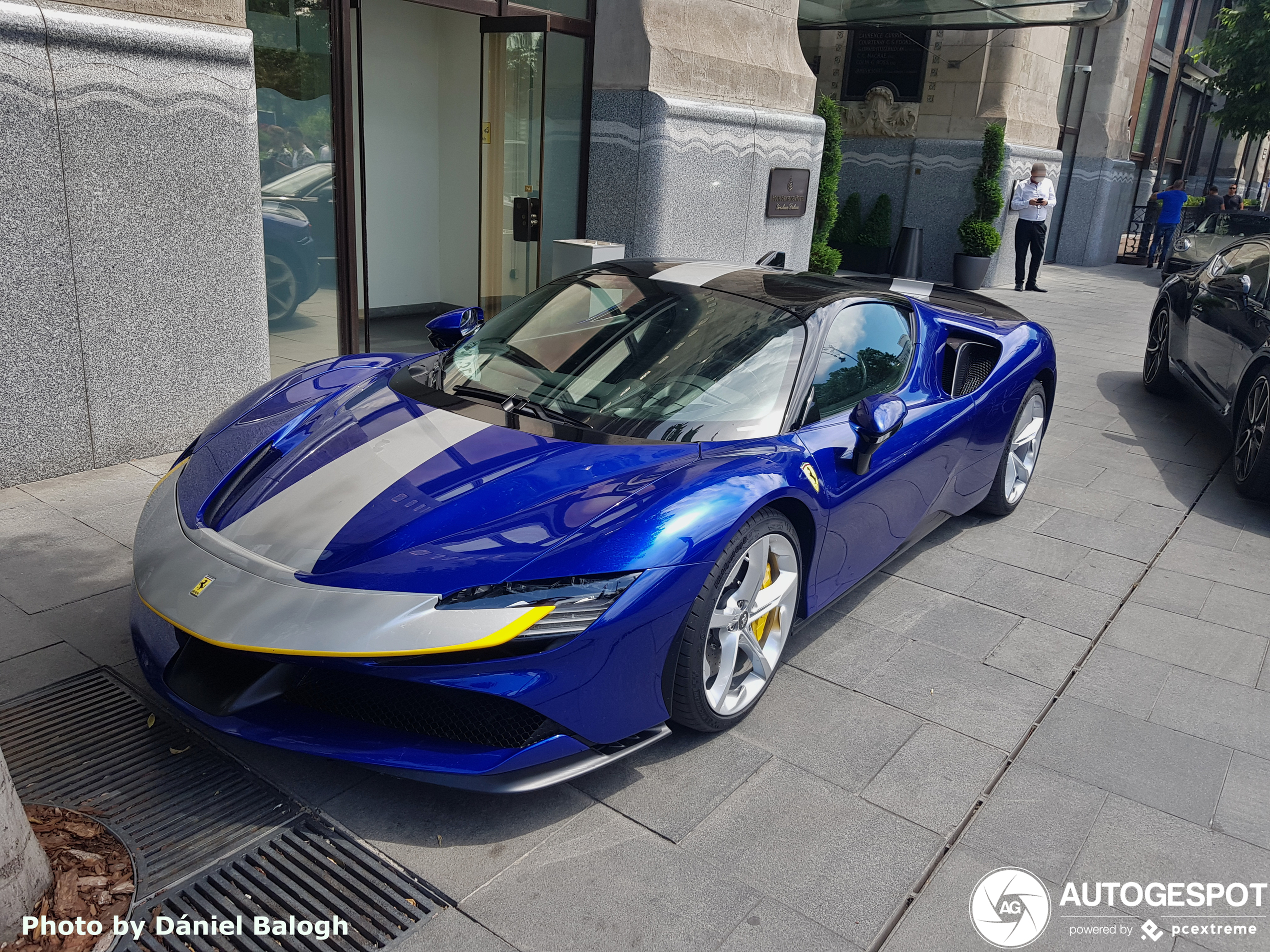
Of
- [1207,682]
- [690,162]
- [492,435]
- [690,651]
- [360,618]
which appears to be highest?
[690,162]

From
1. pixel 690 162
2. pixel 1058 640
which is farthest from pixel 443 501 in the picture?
pixel 690 162

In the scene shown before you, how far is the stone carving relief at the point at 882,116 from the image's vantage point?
16031mm

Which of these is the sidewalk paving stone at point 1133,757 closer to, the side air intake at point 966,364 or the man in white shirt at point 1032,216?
the side air intake at point 966,364

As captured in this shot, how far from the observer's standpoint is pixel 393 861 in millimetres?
2566

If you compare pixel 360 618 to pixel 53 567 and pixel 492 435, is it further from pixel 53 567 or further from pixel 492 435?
pixel 53 567

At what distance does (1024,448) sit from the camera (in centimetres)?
549

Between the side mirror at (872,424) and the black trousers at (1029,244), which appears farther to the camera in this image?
the black trousers at (1029,244)

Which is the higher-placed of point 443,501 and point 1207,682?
point 443,501

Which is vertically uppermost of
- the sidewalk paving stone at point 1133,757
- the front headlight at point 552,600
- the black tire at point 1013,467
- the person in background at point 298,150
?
the person in background at point 298,150

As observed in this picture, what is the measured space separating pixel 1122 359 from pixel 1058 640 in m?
7.33

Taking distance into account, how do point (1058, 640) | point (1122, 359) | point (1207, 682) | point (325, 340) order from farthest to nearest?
point (1122, 359) → point (325, 340) → point (1058, 640) → point (1207, 682)

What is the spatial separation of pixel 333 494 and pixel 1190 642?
344 cm

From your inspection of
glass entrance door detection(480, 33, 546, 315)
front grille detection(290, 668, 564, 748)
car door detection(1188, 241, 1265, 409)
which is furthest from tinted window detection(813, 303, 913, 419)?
glass entrance door detection(480, 33, 546, 315)

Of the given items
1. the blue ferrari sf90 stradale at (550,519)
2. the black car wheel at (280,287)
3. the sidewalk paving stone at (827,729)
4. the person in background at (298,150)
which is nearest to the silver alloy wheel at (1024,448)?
the blue ferrari sf90 stradale at (550,519)
